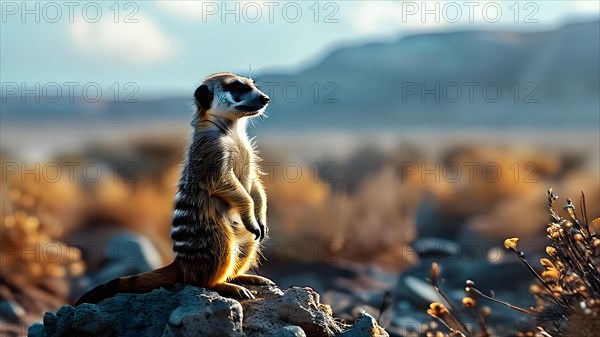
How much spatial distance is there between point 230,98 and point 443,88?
3285 inches

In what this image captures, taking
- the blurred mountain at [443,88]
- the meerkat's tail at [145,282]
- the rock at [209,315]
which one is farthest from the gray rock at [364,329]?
the blurred mountain at [443,88]

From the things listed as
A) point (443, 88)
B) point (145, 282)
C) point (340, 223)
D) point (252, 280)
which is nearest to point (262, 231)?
point (252, 280)

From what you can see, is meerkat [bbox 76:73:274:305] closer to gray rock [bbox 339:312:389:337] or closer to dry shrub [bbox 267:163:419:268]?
gray rock [bbox 339:312:389:337]

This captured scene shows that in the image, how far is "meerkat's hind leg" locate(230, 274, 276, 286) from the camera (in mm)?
6707

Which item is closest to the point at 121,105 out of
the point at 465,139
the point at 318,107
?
the point at 318,107

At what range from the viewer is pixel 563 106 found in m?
92.9

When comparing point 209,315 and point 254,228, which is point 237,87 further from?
point 209,315

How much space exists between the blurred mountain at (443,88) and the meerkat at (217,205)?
74.3 metres

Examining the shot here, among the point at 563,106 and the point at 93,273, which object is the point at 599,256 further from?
the point at 563,106

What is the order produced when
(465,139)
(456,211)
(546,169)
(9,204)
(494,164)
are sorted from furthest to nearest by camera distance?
1. (465,139)
2. (546,169)
3. (494,164)
4. (456,211)
5. (9,204)

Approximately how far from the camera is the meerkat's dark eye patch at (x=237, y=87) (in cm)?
691

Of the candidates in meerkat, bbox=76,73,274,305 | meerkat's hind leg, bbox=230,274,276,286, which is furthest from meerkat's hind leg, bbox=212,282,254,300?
meerkat's hind leg, bbox=230,274,276,286

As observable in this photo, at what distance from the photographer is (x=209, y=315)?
5.89 metres

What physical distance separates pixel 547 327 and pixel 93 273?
954cm
